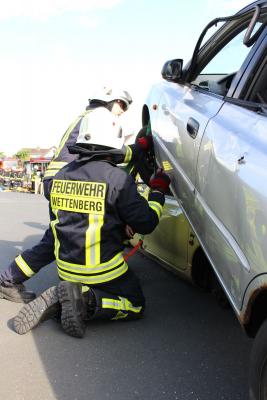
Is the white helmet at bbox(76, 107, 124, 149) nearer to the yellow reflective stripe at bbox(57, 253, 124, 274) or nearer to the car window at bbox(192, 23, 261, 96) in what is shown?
the car window at bbox(192, 23, 261, 96)

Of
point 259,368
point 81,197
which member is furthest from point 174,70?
point 259,368

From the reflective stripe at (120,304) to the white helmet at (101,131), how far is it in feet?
3.58

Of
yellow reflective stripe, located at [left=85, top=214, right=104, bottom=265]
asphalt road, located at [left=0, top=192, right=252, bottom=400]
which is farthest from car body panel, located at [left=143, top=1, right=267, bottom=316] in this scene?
asphalt road, located at [left=0, top=192, right=252, bottom=400]

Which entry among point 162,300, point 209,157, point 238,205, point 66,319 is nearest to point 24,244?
point 162,300

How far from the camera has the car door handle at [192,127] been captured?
2.69 metres

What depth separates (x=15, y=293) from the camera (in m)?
3.88

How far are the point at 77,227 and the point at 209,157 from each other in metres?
1.27

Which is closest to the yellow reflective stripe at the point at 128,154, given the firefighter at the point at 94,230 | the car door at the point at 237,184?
the firefighter at the point at 94,230

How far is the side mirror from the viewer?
3.41m

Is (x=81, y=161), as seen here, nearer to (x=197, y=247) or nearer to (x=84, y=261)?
(x=84, y=261)

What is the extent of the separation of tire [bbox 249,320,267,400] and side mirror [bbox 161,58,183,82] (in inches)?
85.1

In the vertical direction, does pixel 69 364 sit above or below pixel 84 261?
below

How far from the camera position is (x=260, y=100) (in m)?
2.35

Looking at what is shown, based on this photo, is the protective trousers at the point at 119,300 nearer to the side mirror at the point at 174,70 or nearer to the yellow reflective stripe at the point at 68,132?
the yellow reflective stripe at the point at 68,132
